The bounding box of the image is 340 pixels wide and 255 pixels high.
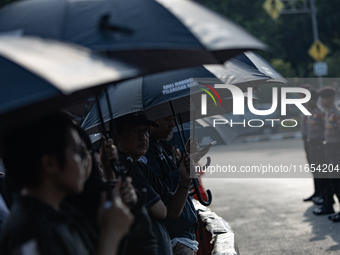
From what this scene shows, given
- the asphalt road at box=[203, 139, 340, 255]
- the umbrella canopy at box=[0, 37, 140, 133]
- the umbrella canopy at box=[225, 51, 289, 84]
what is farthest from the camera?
the asphalt road at box=[203, 139, 340, 255]

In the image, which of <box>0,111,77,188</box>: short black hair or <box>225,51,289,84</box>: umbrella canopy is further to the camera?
<box>225,51,289,84</box>: umbrella canopy

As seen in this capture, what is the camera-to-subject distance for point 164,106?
436 cm

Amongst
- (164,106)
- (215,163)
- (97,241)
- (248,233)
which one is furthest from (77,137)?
(215,163)

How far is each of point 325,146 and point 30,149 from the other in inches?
270

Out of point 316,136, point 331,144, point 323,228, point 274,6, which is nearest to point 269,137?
point 274,6

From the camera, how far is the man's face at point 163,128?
13.3 ft

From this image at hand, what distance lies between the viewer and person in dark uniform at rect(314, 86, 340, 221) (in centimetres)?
763

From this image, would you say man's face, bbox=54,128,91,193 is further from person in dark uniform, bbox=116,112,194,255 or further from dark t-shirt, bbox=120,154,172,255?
person in dark uniform, bbox=116,112,194,255

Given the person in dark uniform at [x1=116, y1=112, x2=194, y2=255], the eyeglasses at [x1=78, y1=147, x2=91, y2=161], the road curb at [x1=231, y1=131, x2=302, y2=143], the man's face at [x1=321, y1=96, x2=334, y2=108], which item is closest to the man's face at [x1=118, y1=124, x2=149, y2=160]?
the person in dark uniform at [x1=116, y1=112, x2=194, y2=255]

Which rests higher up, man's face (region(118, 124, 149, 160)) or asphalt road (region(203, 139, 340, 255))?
man's face (region(118, 124, 149, 160))

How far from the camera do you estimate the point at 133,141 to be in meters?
3.08

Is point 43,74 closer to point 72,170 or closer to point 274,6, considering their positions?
point 72,170

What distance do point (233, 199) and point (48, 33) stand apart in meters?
7.89

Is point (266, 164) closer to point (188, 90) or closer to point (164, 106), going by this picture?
point (164, 106)
